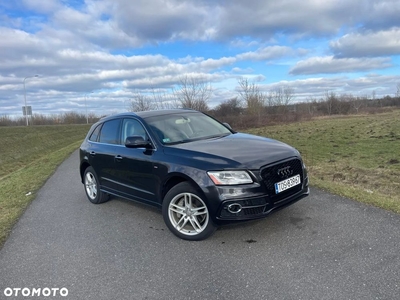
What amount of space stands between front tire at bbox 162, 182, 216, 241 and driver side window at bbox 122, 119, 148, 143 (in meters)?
1.09

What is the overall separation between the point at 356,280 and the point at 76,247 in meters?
3.30

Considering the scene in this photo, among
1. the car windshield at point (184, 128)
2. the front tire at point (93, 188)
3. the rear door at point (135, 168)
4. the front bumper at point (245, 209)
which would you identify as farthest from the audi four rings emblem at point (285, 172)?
the front tire at point (93, 188)

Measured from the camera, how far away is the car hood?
12.8 ft

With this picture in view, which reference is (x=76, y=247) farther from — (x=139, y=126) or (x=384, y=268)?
(x=384, y=268)

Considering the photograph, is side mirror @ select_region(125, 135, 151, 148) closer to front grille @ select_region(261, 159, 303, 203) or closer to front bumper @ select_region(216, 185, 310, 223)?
front bumper @ select_region(216, 185, 310, 223)

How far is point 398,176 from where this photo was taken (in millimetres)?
8469

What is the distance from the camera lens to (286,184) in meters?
4.12

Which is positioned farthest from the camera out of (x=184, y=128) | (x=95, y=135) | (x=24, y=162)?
(x=24, y=162)

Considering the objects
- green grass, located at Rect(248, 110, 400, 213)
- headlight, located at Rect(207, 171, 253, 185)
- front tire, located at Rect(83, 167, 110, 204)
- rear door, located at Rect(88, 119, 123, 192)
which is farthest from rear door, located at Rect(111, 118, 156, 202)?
green grass, located at Rect(248, 110, 400, 213)

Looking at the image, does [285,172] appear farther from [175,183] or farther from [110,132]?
[110,132]

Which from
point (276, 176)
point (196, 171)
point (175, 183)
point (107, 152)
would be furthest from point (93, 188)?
point (276, 176)

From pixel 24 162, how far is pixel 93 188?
773 inches

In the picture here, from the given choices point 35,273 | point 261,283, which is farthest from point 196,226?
point 35,273

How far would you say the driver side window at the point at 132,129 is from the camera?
4979mm
